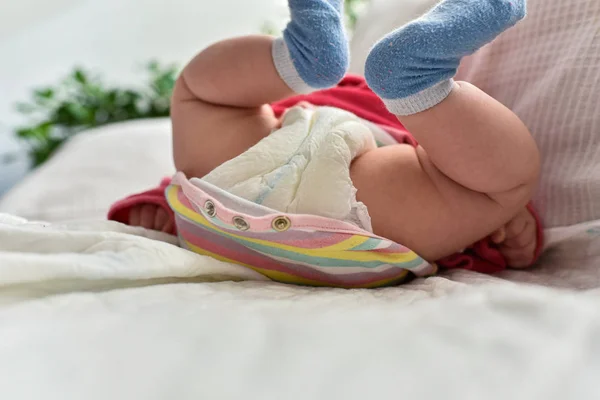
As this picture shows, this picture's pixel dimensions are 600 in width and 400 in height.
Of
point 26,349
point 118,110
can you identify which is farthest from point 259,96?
point 118,110

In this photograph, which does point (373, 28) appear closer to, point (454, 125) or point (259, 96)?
point (259, 96)

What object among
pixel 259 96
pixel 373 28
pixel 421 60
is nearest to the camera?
pixel 421 60

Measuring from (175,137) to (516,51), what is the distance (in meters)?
→ 0.46

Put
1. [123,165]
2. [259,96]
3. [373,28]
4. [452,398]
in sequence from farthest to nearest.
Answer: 1. [123,165]
2. [373,28]
3. [259,96]
4. [452,398]

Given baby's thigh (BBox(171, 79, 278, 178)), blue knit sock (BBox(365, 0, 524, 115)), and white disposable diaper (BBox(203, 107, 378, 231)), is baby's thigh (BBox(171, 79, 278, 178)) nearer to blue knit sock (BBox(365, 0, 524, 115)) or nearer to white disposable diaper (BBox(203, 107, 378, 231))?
white disposable diaper (BBox(203, 107, 378, 231))

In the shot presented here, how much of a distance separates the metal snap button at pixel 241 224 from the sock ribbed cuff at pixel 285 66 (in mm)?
196

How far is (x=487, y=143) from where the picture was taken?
542mm

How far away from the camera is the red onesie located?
680mm

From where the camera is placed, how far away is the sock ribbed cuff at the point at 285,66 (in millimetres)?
659

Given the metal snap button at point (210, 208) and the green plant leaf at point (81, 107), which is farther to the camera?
the green plant leaf at point (81, 107)

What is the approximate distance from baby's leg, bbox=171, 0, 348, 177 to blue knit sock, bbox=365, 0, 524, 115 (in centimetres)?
12

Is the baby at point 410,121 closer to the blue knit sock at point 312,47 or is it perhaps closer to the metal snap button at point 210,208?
the blue knit sock at point 312,47

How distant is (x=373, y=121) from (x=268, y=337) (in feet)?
1.48

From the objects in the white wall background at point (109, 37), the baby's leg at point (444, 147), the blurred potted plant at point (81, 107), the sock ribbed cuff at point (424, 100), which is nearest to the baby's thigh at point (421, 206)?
the baby's leg at point (444, 147)
